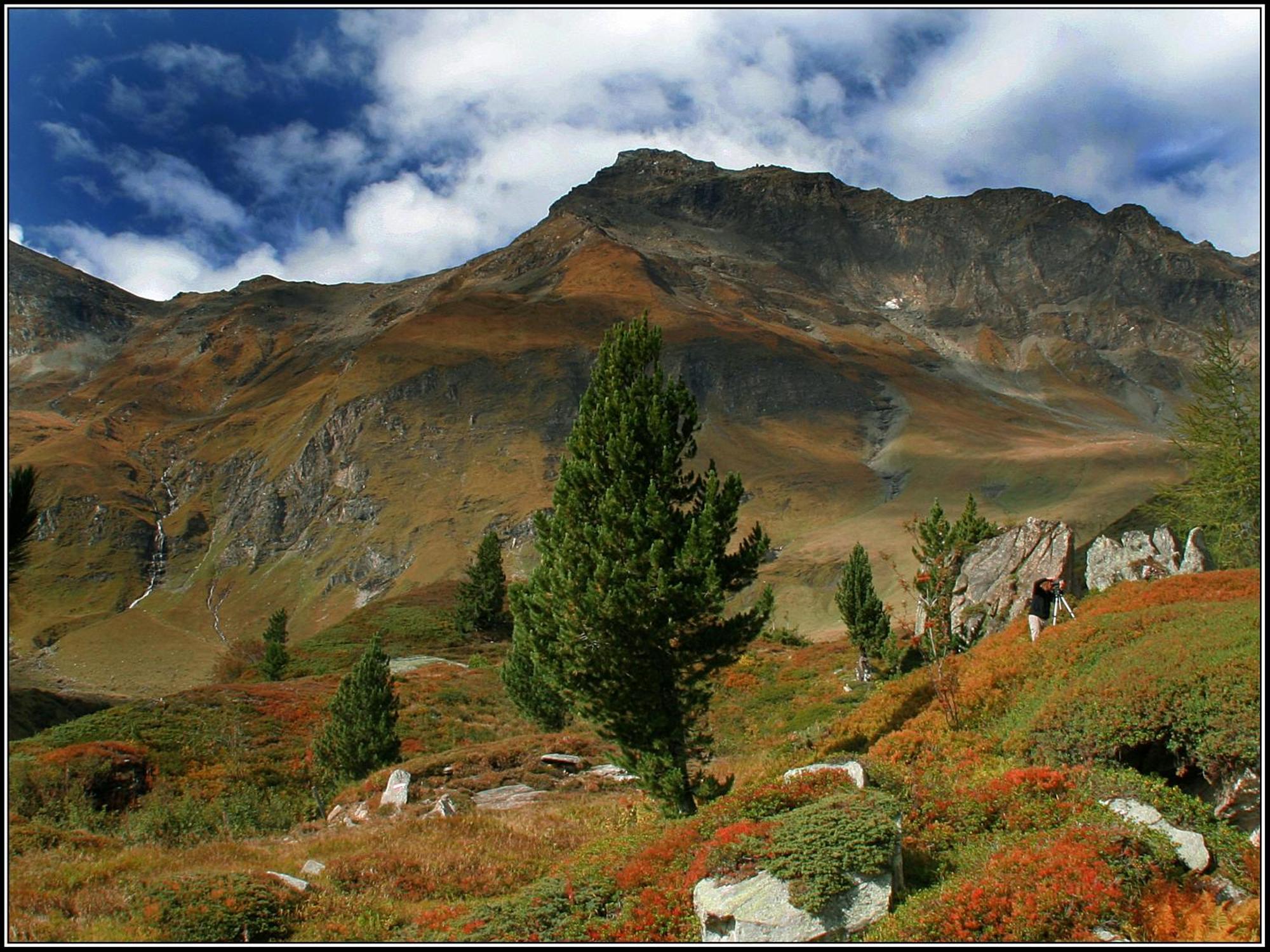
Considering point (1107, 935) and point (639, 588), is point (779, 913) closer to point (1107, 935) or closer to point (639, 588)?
point (1107, 935)

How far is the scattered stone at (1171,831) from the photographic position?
901 cm

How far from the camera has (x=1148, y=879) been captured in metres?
8.55

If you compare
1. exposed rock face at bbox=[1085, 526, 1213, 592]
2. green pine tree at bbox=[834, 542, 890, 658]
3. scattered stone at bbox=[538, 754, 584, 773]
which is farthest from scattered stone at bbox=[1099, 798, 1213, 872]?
green pine tree at bbox=[834, 542, 890, 658]

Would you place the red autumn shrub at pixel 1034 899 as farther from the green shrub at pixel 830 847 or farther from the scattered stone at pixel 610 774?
the scattered stone at pixel 610 774

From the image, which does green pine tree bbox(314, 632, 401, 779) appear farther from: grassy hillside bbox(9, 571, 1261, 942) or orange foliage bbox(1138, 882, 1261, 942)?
orange foliage bbox(1138, 882, 1261, 942)

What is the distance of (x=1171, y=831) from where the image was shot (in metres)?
9.59

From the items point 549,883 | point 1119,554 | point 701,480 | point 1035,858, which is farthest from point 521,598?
point 1119,554

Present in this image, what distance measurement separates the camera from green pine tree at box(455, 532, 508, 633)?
6725 cm

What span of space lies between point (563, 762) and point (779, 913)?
756 inches

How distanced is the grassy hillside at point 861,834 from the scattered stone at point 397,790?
429 millimetres

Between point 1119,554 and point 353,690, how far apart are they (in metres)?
29.9

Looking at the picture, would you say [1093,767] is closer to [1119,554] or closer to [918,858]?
[918,858]

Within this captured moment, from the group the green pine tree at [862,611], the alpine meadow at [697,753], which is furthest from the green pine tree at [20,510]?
the green pine tree at [862,611]

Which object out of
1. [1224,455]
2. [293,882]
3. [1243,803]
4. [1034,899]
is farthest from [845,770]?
[1224,455]
